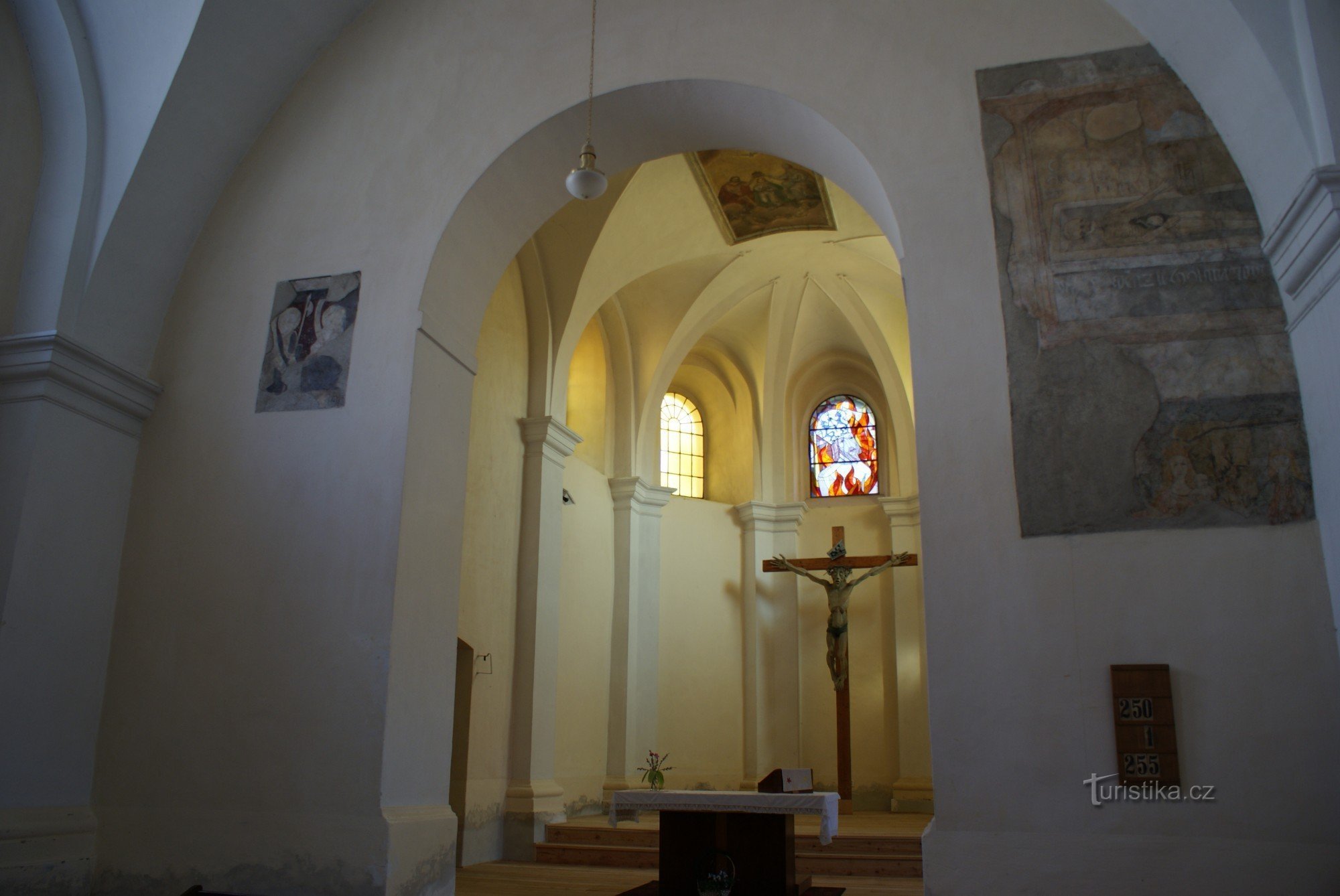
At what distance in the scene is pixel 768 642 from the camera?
551 inches

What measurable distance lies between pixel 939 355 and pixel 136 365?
5.50 meters

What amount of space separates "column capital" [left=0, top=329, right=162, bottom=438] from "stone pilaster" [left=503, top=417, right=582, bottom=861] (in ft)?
13.0

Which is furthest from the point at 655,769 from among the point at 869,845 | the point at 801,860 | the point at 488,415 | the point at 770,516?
the point at 488,415

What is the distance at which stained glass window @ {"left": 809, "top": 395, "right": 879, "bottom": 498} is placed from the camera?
14938mm

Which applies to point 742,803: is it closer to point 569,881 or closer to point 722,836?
point 722,836

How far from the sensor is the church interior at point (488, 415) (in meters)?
5.40

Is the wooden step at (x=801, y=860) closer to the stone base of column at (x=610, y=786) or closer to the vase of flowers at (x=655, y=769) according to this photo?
the vase of flowers at (x=655, y=769)

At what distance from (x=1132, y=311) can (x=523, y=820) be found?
688 centimetres

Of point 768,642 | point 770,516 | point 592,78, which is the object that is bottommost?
point 768,642

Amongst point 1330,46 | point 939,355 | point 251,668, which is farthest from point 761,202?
point 251,668

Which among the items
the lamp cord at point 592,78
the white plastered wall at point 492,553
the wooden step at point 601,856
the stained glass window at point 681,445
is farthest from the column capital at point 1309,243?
the stained glass window at point 681,445

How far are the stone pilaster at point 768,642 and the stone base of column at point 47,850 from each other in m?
8.08

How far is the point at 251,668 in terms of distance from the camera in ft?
22.0

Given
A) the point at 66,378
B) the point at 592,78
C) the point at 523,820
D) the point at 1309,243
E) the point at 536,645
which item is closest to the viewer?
the point at 1309,243
